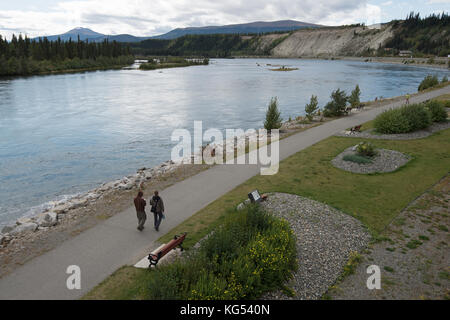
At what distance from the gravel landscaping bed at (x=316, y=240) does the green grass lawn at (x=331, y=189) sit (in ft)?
2.35

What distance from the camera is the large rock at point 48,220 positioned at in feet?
36.9

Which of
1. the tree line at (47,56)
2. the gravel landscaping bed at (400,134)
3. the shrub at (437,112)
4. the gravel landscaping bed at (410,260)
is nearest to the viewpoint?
the gravel landscaping bed at (410,260)

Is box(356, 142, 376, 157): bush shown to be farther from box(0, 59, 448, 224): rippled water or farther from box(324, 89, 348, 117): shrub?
box(324, 89, 348, 117): shrub

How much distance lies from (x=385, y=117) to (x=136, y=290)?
70.6 feet

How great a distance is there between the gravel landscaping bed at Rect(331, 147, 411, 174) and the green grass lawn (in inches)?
15.2

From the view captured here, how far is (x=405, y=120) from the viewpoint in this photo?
72.4 ft

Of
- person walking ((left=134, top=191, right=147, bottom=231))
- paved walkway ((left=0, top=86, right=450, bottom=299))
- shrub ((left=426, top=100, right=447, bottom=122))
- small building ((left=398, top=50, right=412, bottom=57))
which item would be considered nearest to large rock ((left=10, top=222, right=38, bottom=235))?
paved walkway ((left=0, top=86, right=450, bottom=299))

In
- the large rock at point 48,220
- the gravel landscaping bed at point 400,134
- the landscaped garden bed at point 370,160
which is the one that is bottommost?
the large rock at point 48,220

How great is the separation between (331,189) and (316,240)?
184 inches

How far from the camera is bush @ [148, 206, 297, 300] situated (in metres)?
6.36

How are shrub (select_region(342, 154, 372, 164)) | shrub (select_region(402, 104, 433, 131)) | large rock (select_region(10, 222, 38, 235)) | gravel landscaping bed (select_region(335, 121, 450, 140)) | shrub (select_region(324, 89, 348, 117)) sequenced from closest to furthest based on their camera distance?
large rock (select_region(10, 222, 38, 235)) → shrub (select_region(342, 154, 372, 164)) → gravel landscaping bed (select_region(335, 121, 450, 140)) → shrub (select_region(402, 104, 433, 131)) → shrub (select_region(324, 89, 348, 117))

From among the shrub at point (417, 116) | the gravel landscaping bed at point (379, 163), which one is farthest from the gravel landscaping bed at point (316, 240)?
the shrub at point (417, 116)

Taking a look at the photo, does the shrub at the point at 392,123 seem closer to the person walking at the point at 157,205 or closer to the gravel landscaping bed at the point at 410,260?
the gravel landscaping bed at the point at 410,260
